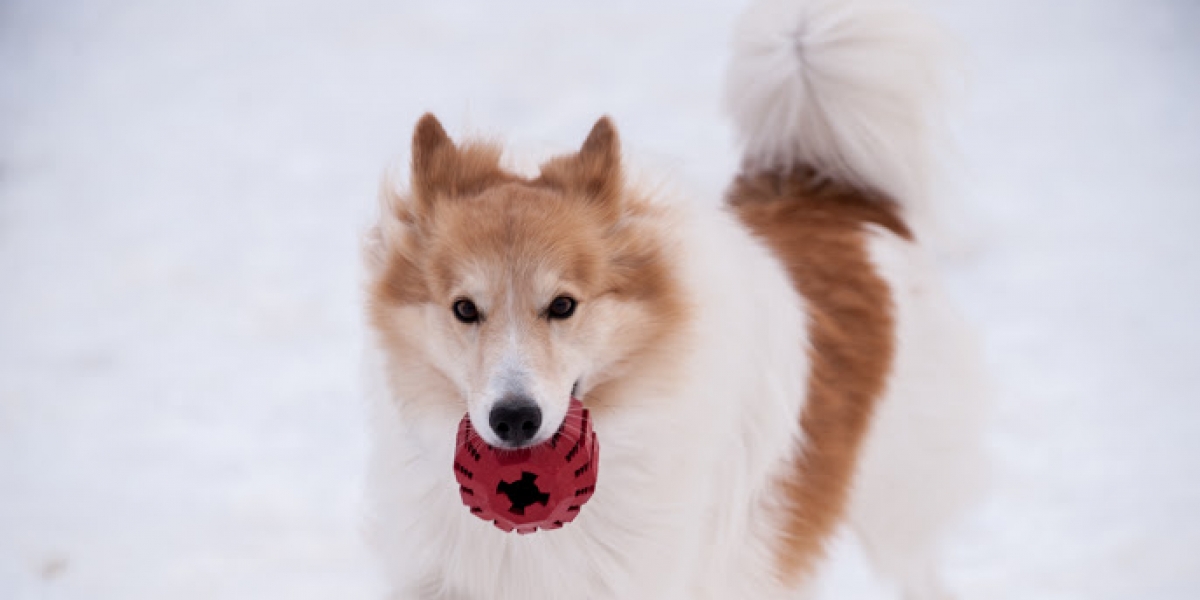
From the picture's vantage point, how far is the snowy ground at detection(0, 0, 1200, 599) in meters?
3.80

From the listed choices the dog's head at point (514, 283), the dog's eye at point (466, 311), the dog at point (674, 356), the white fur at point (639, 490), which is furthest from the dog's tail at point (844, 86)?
the dog's eye at point (466, 311)

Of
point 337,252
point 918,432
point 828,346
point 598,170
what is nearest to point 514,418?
point 598,170

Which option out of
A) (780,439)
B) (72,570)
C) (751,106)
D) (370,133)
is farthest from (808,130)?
(370,133)

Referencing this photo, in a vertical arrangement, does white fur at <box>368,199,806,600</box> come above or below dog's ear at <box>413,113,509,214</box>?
below

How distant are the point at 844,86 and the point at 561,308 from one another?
1467mm

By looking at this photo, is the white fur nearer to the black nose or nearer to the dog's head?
the dog's head

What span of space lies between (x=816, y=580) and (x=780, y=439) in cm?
59

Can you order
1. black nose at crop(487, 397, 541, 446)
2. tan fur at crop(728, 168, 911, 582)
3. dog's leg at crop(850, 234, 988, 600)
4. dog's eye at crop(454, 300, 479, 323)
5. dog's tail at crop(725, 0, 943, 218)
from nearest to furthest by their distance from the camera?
black nose at crop(487, 397, 541, 446)
dog's eye at crop(454, 300, 479, 323)
tan fur at crop(728, 168, 911, 582)
dog's leg at crop(850, 234, 988, 600)
dog's tail at crop(725, 0, 943, 218)

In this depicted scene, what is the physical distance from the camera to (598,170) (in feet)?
8.16

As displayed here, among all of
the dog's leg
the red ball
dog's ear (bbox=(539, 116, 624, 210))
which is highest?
dog's ear (bbox=(539, 116, 624, 210))

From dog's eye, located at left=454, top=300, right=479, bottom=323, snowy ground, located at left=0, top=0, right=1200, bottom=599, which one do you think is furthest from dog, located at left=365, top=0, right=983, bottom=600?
snowy ground, located at left=0, top=0, right=1200, bottom=599

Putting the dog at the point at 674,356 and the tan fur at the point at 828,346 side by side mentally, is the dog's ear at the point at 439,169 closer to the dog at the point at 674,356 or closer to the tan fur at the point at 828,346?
the dog at the point at 674,356

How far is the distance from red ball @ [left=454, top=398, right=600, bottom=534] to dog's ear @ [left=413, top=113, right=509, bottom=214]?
0.56m

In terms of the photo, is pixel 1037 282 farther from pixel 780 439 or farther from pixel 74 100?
pixel 74 100
